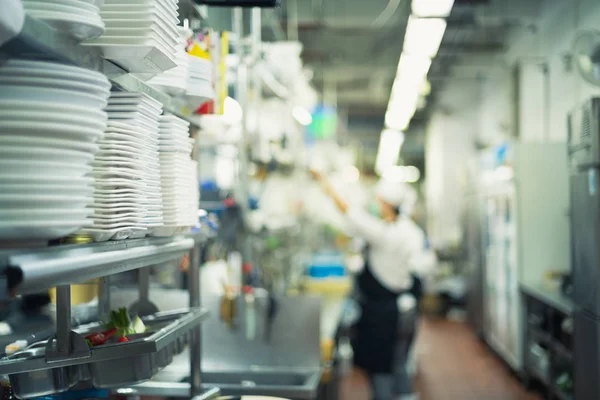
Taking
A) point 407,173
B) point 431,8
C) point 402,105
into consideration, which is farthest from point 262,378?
point 407,173

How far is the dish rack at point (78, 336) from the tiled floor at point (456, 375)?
4.59m

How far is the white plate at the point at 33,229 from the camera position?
1.07m

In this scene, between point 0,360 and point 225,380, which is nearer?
point 0,360

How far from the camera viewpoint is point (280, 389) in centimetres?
290

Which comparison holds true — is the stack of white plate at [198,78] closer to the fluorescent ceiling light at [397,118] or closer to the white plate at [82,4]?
the white plate at [82,4]

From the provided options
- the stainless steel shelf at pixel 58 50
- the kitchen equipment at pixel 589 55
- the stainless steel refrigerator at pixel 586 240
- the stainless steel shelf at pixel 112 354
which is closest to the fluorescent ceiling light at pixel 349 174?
the kitchen equipment at pixel 589 55

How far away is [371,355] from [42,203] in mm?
4207

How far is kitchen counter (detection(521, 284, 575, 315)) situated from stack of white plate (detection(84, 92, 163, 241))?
12.7ft

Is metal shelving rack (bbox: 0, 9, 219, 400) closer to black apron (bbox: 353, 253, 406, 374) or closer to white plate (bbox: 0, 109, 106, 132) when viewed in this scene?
white plate (bbox: 0, 109, 106, 132)

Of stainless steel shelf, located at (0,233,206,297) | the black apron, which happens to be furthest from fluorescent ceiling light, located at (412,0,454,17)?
stainless steel shelf, located at (0,233,206,297)

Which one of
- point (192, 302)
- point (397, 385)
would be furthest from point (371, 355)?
point (192, 302)

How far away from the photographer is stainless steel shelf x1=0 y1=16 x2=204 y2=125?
1.10 metres

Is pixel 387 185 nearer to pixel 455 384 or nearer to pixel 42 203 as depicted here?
pixel 455 384

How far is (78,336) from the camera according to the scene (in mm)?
1601
